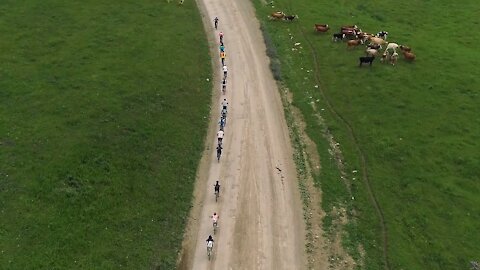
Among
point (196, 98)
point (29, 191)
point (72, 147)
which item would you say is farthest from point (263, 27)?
point (29, 191)

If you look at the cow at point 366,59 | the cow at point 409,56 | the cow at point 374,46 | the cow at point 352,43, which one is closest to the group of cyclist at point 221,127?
the cow at point 352,43

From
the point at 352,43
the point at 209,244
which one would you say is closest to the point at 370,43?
the point at 352,43

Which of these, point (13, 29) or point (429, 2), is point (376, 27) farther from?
point (13, 29)

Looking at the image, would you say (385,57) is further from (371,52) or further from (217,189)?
(217,189)

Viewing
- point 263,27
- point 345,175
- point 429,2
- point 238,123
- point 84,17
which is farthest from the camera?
point 429,2

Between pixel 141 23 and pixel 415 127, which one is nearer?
pixel 415 127

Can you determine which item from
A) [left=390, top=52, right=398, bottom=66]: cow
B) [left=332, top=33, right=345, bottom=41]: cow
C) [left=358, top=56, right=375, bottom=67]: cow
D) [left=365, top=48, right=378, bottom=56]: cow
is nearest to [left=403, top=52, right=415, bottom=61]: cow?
[left=390, top=52, right=398, bottom=66]: cow
